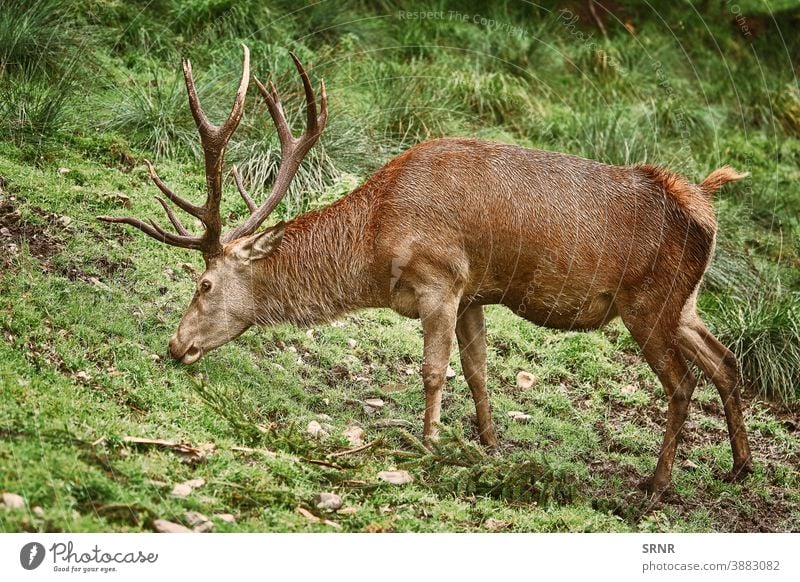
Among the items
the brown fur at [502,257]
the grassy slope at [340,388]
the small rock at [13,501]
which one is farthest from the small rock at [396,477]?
the small rock at [13,501]

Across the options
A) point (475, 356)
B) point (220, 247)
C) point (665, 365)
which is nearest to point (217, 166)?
point (220, 247)

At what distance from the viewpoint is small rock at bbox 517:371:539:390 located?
854 centimetres

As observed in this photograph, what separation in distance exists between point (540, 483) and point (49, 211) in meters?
4.46

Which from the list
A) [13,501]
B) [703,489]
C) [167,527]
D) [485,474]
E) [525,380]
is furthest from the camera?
[525,380]

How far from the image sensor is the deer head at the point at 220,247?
6.97 meters

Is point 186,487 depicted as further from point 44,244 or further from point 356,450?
point 44,244

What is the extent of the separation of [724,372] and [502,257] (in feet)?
6.00

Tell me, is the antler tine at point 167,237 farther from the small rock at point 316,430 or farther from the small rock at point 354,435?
the small rock at point 354,435

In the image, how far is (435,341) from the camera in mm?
7074

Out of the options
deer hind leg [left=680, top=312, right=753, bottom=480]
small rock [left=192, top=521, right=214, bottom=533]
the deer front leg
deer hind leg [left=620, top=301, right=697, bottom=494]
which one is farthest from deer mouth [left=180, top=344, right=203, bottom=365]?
deer hind leg [left=680, top=312, right=753, bottom=480]

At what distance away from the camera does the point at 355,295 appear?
7.32 meters

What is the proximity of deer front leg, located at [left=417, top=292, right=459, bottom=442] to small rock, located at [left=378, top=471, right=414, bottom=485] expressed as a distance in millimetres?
663
